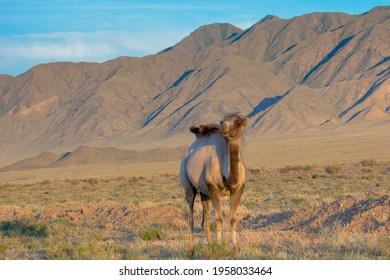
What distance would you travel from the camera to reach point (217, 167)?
10242 mm

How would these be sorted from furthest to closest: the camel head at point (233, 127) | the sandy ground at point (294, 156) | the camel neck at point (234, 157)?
the sandy ground at point (294, 156) < the camel neck at point (234, 157) < the camel head at point (233, 127)

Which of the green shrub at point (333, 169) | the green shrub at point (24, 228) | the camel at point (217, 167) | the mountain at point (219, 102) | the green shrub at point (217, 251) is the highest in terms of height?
the mountain at point (219, 102)

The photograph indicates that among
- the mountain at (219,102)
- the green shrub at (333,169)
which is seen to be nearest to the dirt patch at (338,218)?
the green shrub at (333,169)

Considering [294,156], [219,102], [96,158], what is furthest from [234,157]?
[219,102]

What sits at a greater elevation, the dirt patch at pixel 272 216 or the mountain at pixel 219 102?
the mountain at pixel 219 102

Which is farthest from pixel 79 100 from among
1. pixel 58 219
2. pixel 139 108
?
pixel 58 219

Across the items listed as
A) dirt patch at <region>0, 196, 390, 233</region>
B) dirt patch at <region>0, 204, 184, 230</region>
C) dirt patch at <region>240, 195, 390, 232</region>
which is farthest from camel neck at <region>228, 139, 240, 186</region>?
dirt patch at <region>0, 204, 184, 230</region>

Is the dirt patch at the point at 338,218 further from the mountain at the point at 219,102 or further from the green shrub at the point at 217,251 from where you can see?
the mountain at the point at 219,102

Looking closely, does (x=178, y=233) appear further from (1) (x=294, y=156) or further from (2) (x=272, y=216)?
(1) (x=294, y=156)

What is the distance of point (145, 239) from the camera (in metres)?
13.5

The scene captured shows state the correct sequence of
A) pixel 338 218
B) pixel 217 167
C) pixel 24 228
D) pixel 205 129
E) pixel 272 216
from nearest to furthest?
pixel 217 167 → pixel 205 129 → pixel 338 218 → pixel 272 216 → pixel 24 228

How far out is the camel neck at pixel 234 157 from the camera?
9.86m

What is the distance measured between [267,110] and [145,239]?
137426 millimetres

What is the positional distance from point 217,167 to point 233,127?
81cm
